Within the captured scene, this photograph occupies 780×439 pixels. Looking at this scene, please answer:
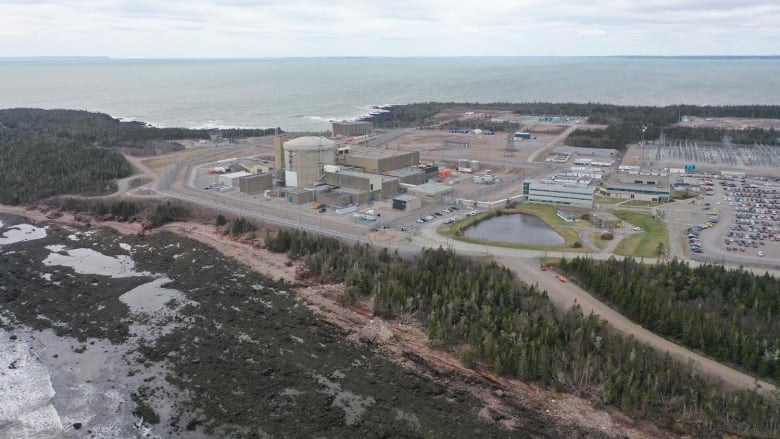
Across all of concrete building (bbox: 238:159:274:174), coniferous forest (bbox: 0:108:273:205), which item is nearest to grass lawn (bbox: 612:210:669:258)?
concrete building (bbox: 238:159:274:174)

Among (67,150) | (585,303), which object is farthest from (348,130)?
(585,303)

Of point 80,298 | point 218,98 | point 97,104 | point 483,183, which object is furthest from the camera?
point 218,98

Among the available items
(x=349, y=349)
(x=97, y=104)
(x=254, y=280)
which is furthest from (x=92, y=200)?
(x=97, y=104)

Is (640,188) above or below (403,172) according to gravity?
below

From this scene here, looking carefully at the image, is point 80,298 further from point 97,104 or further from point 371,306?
point 97,104

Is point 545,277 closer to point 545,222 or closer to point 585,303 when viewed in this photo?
point 585,303

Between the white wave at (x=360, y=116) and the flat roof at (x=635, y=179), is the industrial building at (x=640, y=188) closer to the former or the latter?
the flat roof at (x=635, y=179)

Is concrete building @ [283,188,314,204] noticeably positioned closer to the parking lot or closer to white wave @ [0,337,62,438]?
white wave @ [0,337,62,438]
